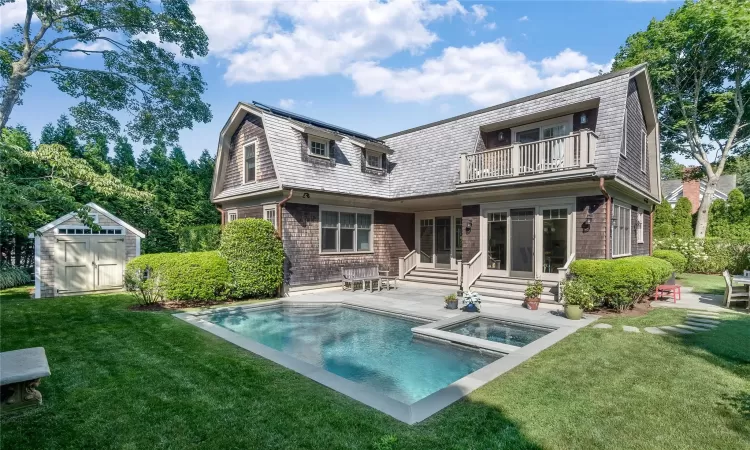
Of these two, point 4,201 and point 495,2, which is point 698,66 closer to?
point 495,2

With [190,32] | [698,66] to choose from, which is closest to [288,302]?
[190,32]

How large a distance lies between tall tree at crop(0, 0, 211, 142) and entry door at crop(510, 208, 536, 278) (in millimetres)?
14120

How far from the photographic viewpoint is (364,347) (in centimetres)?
674

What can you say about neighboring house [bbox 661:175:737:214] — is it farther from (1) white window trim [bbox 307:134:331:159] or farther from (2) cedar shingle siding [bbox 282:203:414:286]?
(1) white window trim [bbox 307:134:331:159]

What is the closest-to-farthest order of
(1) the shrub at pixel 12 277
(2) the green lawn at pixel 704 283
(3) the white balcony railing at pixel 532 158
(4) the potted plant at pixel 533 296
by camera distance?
1. (4) the potted plant at pixel 533 296
2. (3) the white balcony railing at pixel 532 158
3. (1) the shrub at pixel 12 277
4. (2) the green lawn at pixel 704 283

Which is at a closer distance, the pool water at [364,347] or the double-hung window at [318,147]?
the pool water at [364,347]

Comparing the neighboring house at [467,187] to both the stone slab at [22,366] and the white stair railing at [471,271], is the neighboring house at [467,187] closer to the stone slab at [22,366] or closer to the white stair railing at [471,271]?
the white stair railing at [471,271]

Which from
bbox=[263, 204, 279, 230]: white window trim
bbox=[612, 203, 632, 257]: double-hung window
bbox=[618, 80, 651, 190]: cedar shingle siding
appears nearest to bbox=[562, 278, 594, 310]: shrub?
bbox=[612, 203, 632, 257]: double-hung window

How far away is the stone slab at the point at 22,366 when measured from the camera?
3.49m

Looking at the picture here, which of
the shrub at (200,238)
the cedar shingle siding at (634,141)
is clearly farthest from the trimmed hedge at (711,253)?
the shrub at (200,238)

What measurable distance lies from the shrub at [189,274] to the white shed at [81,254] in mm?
2421

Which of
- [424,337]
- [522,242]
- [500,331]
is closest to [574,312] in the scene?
[500,331]

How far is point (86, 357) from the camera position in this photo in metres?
5.39

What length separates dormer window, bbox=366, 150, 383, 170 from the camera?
15.0m
